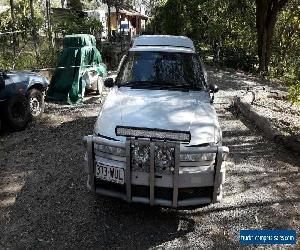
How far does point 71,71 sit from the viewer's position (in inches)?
417

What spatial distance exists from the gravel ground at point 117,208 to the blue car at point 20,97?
2.31 ft

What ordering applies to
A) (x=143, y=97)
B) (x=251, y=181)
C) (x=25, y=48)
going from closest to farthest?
(x=143, y=97)
(x=251, y=181)
(x=25, y=48)

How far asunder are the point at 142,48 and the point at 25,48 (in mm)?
8081

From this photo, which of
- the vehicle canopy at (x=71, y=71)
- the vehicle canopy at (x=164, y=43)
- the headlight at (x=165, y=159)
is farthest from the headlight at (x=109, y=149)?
the vehicle canopy at (x=71, y=71)

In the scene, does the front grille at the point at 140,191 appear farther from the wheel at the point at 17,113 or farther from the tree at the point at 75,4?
the tree at the point at 75,4

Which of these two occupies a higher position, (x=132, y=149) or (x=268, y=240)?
(x=132, y=149)

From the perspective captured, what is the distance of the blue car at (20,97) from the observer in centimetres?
768

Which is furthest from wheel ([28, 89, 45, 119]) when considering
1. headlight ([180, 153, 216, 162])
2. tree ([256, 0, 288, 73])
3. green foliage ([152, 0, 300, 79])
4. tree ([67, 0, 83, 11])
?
tree ([67, 0, 83, 11])

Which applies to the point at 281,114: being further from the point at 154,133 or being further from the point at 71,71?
the point at 154,133

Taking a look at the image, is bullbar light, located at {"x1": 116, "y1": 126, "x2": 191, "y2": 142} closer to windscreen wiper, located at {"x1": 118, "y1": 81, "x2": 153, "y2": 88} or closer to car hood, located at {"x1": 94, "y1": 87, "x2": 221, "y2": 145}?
car hood, located at {"x1": 94, "y1": 87, "x2": 221, "y2": 145}

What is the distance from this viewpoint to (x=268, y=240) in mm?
4293

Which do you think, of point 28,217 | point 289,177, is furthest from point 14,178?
point 289,177

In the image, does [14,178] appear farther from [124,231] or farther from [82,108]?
[82,108]

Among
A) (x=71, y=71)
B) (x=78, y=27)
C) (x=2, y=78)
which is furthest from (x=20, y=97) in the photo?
(x=78, y=27)
